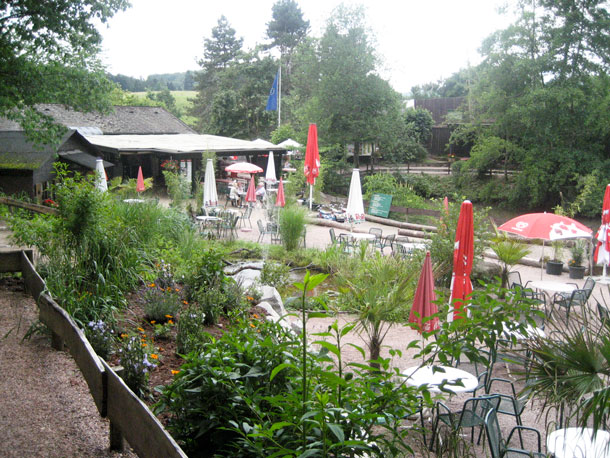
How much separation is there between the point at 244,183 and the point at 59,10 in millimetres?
14637

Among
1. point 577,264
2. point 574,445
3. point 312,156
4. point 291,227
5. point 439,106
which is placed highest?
point 439,106

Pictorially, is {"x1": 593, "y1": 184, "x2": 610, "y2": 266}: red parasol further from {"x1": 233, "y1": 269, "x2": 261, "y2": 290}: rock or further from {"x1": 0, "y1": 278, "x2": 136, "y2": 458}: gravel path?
{"x1": 0, "y1": 278, "x2": 136, "y2": 458}: gravel path

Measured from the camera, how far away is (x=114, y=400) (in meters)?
2.91

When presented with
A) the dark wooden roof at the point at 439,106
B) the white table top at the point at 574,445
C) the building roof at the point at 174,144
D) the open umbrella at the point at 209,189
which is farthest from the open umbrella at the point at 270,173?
the white table top at the point at 574,445

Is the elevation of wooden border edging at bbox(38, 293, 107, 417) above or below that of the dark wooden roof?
below

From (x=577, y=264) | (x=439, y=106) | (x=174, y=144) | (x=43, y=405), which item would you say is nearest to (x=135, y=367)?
(x=43, y=405)

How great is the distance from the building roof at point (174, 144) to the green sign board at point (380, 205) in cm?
711

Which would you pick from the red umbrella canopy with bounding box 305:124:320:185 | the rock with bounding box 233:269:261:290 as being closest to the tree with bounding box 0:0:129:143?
the red umbrella canopy with bounding box 305:124:320:185

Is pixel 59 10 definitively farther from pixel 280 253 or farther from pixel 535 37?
pixel 535 37

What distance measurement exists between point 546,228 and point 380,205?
10912 millimetres

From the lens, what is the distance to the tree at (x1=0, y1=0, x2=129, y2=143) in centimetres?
1044

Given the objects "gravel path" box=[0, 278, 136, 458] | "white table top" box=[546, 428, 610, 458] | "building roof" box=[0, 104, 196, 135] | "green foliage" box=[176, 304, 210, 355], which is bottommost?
"white table top" box=[546, 428, 610, 458]

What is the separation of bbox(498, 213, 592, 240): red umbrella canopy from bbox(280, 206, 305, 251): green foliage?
4.24 meters

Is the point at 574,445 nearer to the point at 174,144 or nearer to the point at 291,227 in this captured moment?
the point at 291,227
